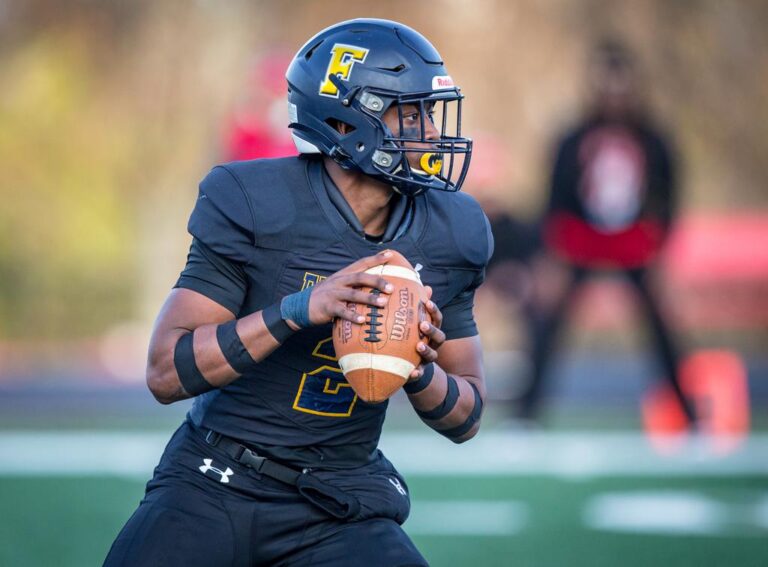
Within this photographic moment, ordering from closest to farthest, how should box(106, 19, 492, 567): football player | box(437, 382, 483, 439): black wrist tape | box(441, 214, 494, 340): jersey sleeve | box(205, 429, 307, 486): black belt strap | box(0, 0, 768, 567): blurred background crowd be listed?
box(106, 19, 492, 567): football player, box(205, 429, 307, 486): black belt strap, box(437, 382, 483, 439): black wrist tape, box(441, 214, 494, 340): jersey sleeve, box(0, 0, 768, 567): blurred background crowd

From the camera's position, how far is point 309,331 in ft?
9.80

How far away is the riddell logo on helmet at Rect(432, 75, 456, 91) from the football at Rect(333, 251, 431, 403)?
19.2 inches

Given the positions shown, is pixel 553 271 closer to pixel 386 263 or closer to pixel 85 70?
pixel 85 70

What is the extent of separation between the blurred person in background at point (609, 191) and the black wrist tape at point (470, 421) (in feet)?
16.4

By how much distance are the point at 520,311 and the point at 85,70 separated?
24.7ft

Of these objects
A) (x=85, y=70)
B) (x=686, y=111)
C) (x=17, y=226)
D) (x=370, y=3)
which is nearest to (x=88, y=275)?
(x=17, y=226)

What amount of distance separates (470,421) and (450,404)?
12 centimetres

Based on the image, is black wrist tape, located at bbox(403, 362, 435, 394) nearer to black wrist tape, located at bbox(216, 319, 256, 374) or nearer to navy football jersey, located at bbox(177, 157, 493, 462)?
navy football jersey, located at bbox(177, 157, 493, 462)

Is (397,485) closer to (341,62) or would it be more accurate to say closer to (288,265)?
(288,265)

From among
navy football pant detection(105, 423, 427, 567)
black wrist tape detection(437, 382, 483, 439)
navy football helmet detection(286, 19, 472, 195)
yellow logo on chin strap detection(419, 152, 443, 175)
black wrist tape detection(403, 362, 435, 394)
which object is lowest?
navy football pant detection(105, 423, 427, 567)

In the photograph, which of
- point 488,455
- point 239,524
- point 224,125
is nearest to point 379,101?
point 239,524

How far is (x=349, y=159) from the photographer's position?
3027mm

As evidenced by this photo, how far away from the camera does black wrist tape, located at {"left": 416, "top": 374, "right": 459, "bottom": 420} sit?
9.66ft

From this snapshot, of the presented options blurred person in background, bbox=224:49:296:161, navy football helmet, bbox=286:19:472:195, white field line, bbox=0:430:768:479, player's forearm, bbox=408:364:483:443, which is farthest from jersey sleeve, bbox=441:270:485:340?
blurred person in background, bbox=224:49:296:161
